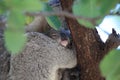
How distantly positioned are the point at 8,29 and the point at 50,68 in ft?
4.69

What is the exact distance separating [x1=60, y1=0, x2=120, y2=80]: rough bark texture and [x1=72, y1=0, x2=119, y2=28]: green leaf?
114 cm

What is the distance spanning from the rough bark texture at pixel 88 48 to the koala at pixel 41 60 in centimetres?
11

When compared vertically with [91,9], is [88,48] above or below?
below

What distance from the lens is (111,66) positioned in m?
0.53

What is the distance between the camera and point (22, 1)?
0.45 m

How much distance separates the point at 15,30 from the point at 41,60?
1.45 metres

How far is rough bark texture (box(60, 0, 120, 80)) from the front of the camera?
5.58 ft

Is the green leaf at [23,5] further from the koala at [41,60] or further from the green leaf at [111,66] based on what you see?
the koala at [41,60]

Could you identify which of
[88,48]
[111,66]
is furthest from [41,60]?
[111,66]

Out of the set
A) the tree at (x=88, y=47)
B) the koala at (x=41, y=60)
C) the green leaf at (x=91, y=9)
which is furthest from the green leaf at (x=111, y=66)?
the koala at (x=41, y=60)

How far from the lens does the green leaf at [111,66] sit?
511 mm

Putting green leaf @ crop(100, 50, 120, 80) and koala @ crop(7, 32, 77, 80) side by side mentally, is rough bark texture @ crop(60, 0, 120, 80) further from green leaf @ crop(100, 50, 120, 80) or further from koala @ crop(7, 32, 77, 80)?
green leaf @ crop(100, 50, 120, 80)

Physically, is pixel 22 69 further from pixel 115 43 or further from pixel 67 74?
pixel 115 43

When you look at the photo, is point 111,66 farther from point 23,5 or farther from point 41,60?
point 41,60
